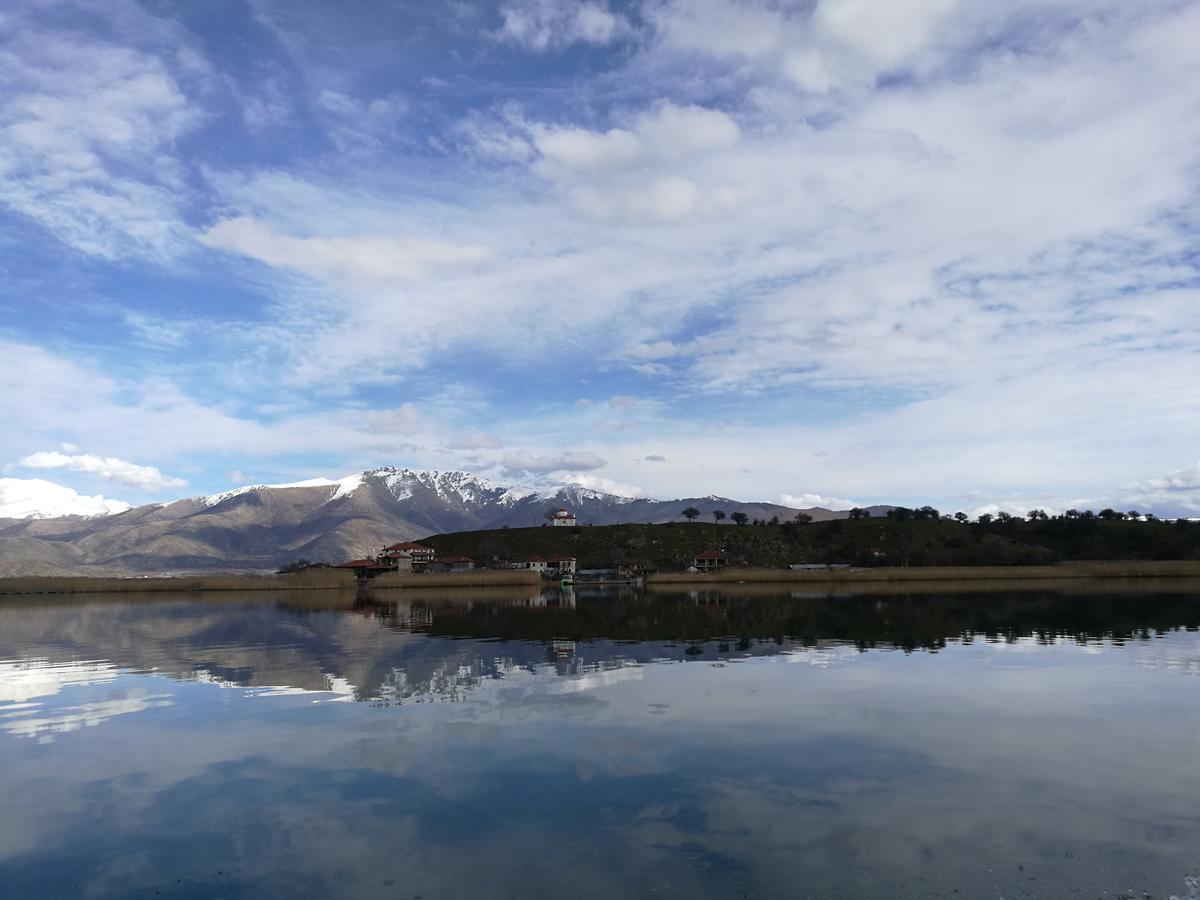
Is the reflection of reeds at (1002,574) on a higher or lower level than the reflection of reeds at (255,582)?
lower

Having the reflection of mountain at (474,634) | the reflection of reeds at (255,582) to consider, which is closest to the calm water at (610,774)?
the reflection of mountain at (474,634)

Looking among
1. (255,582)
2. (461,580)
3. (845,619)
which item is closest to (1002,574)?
(845,619)

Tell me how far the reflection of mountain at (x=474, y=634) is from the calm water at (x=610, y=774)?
0.74m

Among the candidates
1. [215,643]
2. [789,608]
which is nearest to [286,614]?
Result: [215,643]

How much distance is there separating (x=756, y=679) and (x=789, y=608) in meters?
50.4

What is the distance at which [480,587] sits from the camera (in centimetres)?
14675

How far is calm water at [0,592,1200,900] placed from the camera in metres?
14.6

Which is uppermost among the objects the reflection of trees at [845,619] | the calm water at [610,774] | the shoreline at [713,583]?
the shoreline at [713,583]

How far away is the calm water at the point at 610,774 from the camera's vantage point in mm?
14609

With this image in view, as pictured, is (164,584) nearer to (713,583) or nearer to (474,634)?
(713,583)

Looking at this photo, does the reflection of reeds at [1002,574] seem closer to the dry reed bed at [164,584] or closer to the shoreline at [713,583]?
the shoreline at [713,583]

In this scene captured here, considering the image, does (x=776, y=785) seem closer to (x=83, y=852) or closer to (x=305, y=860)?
(x=305, y=860)

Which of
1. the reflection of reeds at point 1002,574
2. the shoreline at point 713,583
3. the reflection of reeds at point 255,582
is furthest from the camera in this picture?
the reflection of reeds at point 1002,574

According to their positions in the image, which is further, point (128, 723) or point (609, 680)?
point (609, 680)
